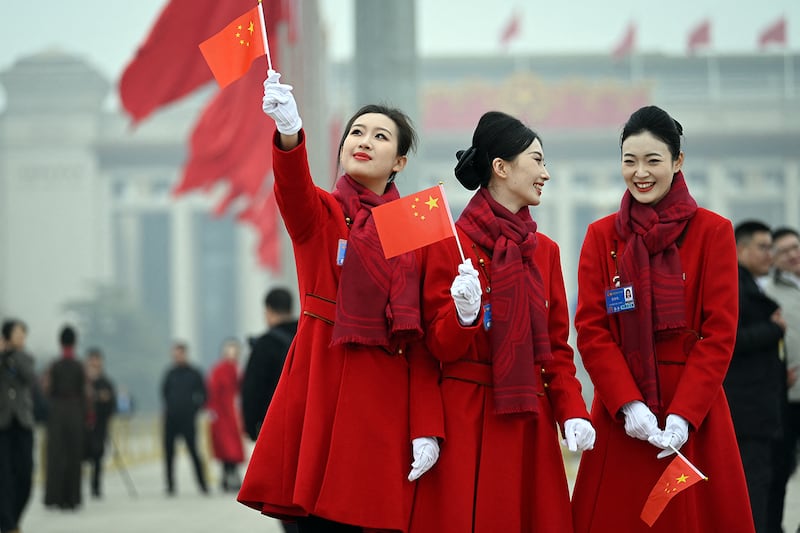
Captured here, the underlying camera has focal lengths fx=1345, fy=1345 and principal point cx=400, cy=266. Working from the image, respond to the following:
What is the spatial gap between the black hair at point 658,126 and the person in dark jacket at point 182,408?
9.03 meters

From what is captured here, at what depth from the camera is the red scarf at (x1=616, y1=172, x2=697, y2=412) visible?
A: 3727 millimetres

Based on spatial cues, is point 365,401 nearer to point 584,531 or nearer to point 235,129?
point 584,531

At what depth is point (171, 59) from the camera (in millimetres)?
10773

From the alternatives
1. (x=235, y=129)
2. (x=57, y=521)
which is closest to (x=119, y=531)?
(x=57, y=521)

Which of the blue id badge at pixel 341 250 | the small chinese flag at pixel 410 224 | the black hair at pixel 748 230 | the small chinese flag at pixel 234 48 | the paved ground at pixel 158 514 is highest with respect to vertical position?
the small chinese flag at pixel 234 48

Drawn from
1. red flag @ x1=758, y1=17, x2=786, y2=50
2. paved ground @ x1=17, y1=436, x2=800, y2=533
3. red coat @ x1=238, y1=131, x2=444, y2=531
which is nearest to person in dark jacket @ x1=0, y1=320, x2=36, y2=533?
paved ground @ x1=17, y1=436, x2=800, y2=533

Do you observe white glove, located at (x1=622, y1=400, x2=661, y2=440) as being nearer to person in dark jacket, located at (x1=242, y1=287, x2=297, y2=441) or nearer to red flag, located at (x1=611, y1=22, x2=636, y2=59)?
person in dark jacket, located at (x1=242, y1=287, x2=297, y2=441)

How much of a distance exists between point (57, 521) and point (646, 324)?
7.23 meters

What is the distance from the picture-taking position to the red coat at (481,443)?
11.6 ft

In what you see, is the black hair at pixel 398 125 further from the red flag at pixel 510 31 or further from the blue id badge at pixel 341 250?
the red flag at pixel 510 31

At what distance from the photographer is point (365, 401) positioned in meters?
3.53

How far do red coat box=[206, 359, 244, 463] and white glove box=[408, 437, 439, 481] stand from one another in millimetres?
9502

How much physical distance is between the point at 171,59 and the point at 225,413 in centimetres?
413

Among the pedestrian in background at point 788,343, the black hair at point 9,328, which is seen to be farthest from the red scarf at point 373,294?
the black hair at point 9,328
